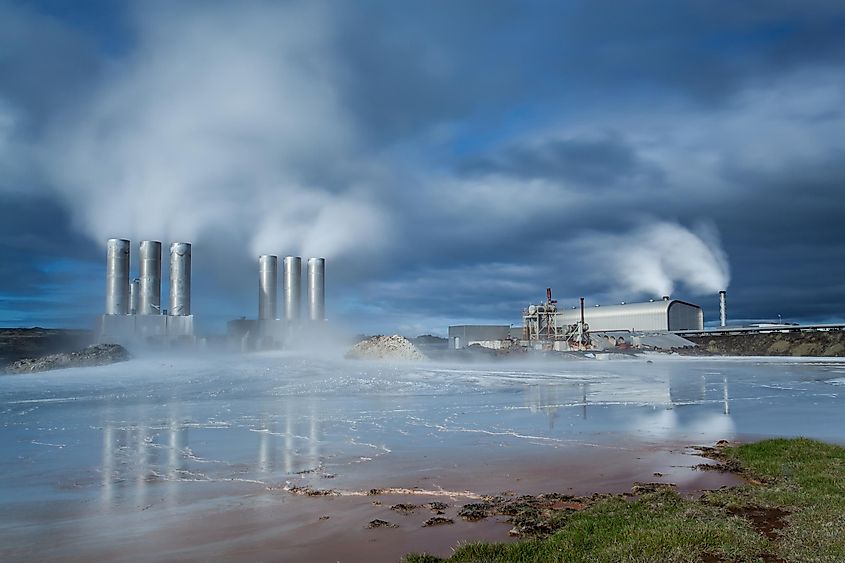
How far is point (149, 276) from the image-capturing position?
178ft

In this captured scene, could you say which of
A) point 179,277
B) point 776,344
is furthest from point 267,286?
point 776,344

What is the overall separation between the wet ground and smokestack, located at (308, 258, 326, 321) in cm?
3697

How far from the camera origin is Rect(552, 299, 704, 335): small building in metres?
89.0

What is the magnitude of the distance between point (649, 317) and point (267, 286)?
183ft

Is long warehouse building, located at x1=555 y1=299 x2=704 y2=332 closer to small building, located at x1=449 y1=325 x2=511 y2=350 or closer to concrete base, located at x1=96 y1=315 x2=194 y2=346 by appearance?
small building, located at x1=449 y1=325 x2=511 y2=350

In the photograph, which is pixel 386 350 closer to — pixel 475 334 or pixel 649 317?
pixel 475 334

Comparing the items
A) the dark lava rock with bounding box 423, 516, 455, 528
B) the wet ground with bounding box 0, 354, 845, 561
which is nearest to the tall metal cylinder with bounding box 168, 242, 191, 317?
the wet ground with bounding box 0, 354, 845, 561

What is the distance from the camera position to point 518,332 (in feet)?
312

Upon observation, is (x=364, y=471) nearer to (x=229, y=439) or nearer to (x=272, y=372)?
(x=229, y=439)

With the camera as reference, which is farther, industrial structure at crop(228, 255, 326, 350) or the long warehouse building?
the long warehouse building

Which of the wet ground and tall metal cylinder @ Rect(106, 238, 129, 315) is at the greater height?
tall metal cylinder @ Rect(106, 238, 129, 315)

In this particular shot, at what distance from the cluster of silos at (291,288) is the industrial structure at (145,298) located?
31.8 ft

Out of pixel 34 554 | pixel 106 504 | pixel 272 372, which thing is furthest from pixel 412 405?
pixel 272 372

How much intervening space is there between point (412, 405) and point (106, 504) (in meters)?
15.1
